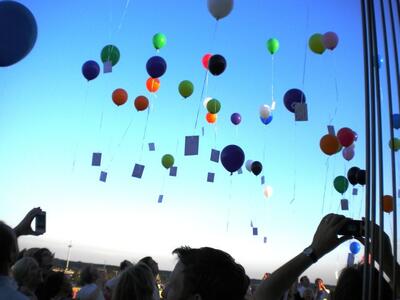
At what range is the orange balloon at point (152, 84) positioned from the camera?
270 inches

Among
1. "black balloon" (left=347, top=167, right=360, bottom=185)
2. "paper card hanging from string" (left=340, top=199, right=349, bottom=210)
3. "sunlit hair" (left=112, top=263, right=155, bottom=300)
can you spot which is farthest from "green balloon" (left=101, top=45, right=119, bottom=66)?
"sunlit hair" (left=112, top=263, right=155, bottom=300)

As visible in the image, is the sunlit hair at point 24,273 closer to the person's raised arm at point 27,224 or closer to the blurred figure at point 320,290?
the person's raised arm at point 27,224

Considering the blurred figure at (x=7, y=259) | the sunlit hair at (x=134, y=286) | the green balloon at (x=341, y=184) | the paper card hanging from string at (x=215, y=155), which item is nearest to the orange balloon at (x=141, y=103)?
the paper card hanging from string at (x=215, y=155)

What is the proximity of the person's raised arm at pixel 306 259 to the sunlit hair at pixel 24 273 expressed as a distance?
183 cm

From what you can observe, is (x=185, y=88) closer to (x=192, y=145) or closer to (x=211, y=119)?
(x=211, y=119)

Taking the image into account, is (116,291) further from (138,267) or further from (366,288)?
(366,288)

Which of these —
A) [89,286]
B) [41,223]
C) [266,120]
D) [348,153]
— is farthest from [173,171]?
[41,223]

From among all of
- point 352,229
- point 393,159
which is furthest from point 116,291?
point 393,159

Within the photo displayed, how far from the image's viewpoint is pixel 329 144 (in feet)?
19.3

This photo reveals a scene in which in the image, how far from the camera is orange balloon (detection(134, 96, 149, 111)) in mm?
6660

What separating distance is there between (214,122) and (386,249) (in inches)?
245

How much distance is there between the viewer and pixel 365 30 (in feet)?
3.40

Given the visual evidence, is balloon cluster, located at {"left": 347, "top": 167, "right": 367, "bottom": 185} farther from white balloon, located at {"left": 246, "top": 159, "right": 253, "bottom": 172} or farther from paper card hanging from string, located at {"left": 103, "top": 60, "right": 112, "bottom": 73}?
paper card hanging from string, located at {"left": 103, "top": 60, "right": 112, "bottom": 73}

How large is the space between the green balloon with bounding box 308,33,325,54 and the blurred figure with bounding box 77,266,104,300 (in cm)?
424
